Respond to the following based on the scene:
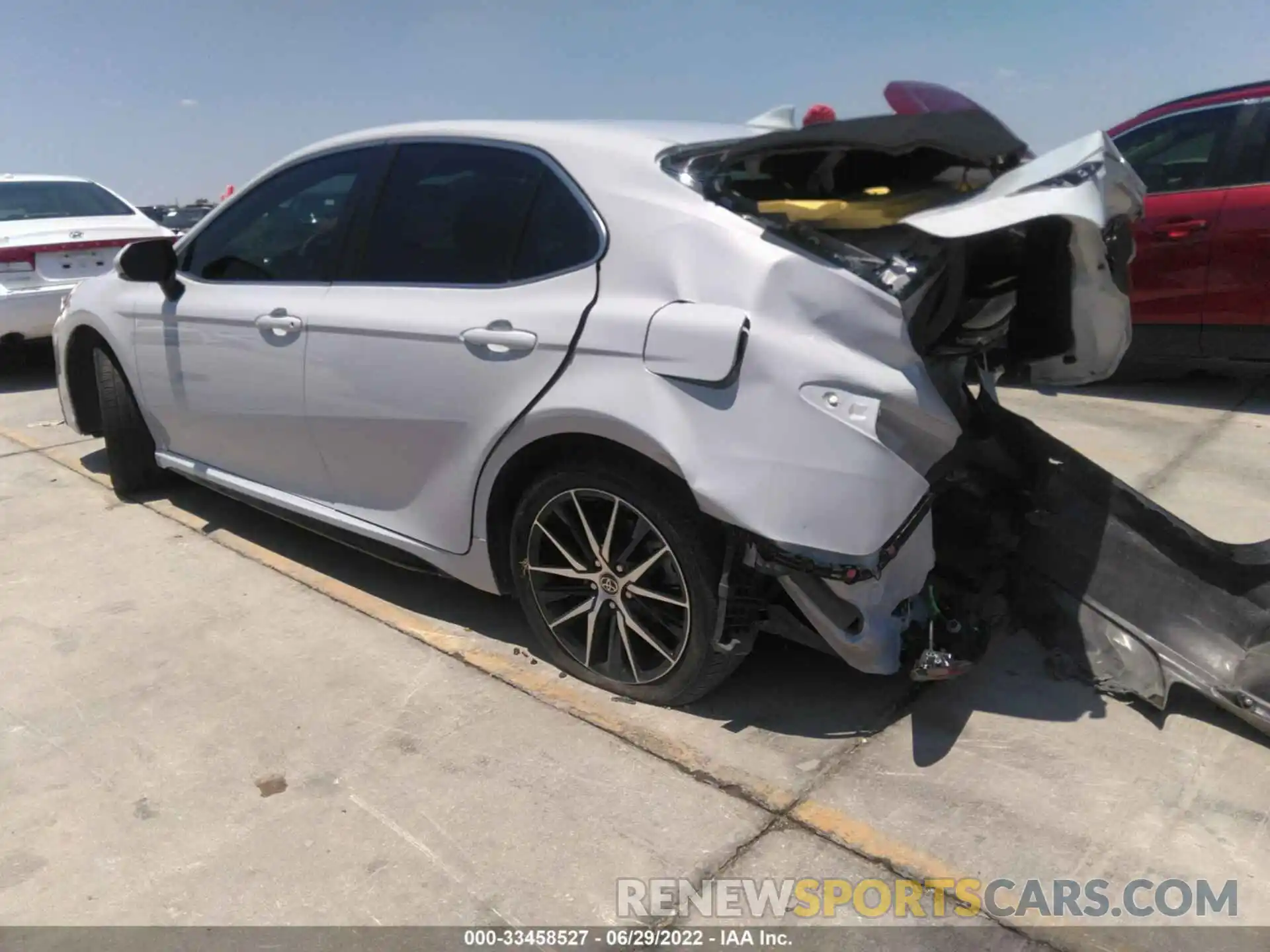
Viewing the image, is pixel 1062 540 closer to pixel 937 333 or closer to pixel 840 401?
pixel 937 333

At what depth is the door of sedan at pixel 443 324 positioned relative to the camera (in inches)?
113

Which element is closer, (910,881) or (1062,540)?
(910,881)

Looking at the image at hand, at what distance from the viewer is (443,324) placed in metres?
3.03

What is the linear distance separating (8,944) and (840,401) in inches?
88.9

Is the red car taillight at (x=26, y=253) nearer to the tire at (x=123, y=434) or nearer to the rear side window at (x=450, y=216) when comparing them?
the tire at (x=123, y=434)

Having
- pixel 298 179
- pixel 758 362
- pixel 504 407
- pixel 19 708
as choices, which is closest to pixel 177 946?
pixel 19 708

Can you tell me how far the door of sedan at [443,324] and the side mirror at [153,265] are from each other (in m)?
1.08

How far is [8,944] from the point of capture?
7.22ft

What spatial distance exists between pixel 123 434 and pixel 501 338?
2680mm

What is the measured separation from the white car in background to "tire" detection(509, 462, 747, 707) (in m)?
5.80

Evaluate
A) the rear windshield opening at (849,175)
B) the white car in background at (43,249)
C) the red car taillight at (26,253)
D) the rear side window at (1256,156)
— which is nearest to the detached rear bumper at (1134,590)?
the rear windshield opening at (849,175)

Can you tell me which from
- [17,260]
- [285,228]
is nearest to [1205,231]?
→ [285,228]

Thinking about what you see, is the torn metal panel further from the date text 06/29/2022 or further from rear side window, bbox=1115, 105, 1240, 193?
rear side window, bbox=1115, 105, 1240, 193

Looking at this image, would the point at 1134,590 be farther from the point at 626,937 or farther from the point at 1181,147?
the point at 1181,147
